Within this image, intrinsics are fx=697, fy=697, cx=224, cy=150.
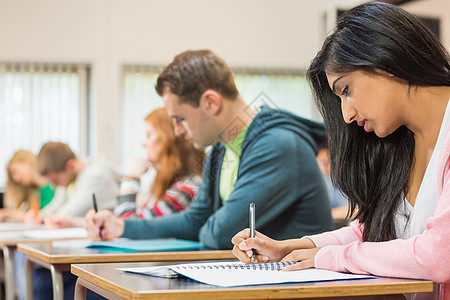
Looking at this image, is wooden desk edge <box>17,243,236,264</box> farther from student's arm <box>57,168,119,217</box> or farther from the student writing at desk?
student's arm <box>57,168,119,217</box>

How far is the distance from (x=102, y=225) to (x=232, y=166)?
46 cm

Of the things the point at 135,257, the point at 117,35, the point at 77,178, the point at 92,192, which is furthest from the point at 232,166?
the point at 117,35

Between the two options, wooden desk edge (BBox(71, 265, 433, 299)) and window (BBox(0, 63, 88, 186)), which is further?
window (BBox(0, 63, 88, 186))

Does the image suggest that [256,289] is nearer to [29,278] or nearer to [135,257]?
[135,257]

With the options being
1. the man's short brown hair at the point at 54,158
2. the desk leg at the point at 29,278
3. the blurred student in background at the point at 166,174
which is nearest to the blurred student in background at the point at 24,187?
the man's short brown hair at the point at 54,158

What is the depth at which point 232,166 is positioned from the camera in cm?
219

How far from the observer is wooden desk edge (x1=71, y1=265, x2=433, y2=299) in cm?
98

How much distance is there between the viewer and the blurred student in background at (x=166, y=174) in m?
2.84

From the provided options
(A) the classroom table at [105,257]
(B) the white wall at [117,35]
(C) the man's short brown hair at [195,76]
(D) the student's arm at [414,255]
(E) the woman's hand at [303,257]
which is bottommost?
(A) the classroom table at [105,257]

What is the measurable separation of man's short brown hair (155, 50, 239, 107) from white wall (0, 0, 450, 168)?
12.4 feet

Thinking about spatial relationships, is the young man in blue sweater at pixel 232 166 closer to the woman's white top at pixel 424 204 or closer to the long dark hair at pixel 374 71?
the long dark hair at pixel 374 71

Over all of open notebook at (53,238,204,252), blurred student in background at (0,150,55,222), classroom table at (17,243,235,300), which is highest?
classroom table at (17,243,235,300)

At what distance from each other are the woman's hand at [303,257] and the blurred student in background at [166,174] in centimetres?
145

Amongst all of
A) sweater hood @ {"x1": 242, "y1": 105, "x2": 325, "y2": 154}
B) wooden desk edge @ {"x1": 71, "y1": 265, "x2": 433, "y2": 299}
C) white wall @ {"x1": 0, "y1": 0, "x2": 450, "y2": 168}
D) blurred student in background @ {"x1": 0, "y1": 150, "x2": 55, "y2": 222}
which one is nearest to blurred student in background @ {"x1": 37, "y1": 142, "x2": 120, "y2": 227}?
blurred student in background @ {"x1": 0, "y1": 150, "x2": 55, "y2": 222}
